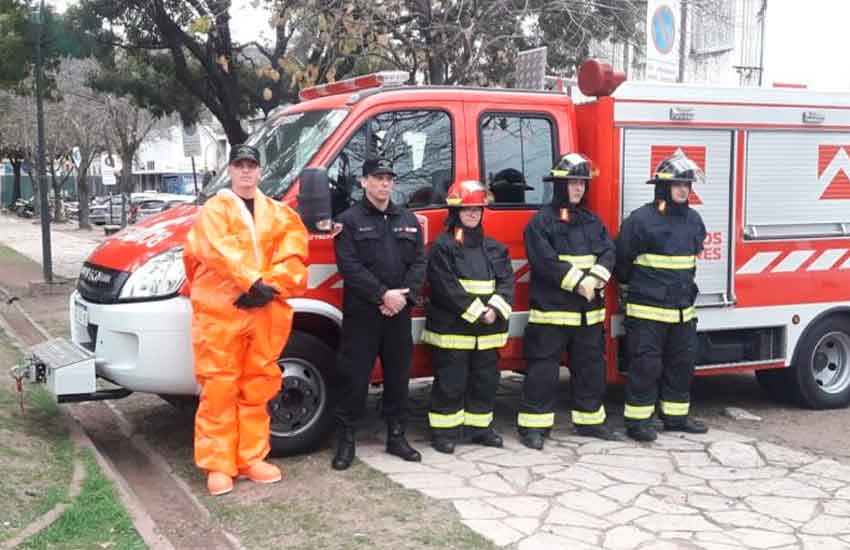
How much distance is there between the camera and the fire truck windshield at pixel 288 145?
19.8 ft

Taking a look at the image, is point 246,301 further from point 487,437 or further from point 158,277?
point 487,437

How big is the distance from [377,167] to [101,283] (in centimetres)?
190

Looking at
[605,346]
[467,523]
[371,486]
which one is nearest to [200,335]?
[371,486]

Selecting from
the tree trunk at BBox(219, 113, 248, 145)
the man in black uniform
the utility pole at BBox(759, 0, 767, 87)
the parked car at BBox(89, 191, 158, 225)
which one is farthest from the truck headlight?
the parked car at BBox(89, 191, 158, 225)

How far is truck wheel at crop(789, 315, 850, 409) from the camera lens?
294 inches

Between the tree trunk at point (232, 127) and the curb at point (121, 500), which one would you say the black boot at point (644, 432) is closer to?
the curb at point (121, 500)

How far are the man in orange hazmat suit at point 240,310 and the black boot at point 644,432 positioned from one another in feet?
8.54

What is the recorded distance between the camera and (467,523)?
483cm

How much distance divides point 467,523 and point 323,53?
7.98 meters

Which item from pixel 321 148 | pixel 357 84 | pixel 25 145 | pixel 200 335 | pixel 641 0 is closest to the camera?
pixel 200 335

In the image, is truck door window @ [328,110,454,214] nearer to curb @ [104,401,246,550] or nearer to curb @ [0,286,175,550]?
curb @ [104,401,246,550]

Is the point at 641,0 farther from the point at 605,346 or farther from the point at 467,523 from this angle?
the point at 467,523

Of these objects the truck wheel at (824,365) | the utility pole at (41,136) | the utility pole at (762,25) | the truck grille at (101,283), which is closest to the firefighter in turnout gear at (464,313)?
the truck grille at (101,283)

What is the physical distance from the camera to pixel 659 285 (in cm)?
642
